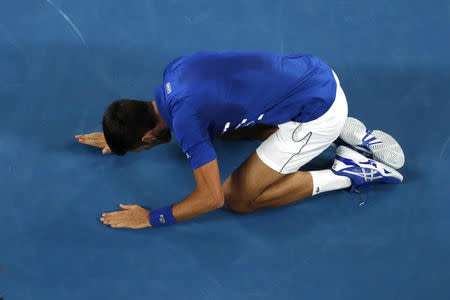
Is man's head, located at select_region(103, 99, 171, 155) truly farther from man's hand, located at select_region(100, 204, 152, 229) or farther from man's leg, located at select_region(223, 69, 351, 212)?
man's leg, located at select_region(223, 69, 351, 212)

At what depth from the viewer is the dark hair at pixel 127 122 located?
1.86 meters

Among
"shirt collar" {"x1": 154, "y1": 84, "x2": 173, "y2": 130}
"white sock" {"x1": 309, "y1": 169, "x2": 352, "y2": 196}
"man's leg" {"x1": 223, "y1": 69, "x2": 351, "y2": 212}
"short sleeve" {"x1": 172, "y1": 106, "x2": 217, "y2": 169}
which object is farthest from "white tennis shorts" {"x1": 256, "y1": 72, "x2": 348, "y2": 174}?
"shirt collar" {"x1": 154, "y1": 84, "x2": 173, "y2": 130}

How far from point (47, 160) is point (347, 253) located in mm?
1606

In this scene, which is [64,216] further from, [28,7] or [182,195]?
[28,7]

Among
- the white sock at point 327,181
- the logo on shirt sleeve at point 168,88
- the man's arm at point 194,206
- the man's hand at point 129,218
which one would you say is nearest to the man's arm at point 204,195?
the man's arm at point 194,206

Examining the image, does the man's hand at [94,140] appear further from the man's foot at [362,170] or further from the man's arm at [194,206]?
the man's foot at [362,170]

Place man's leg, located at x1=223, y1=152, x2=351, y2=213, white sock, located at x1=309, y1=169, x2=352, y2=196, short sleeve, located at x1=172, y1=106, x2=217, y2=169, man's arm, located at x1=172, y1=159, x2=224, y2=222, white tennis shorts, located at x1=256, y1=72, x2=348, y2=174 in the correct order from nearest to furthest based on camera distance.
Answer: short sleeve, located at x1=172, y1=106, x2=217, y2=169 < man's arm, located at x1=172, y1=159, x2=224, y2=222 < white tennis shorts, located at x1=256, y1=72, x2=348, y2=174 < man's leg, located at x1=223, y1=152, x2=351, y2=213 < white sock, located at x1=309, y1=169, x2=352, y2=196

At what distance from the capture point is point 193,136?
6.12ft

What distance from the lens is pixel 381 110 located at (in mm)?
2756

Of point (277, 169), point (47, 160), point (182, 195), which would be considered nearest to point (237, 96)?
point (277, 169)

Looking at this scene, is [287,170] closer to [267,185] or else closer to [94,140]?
[267,185]

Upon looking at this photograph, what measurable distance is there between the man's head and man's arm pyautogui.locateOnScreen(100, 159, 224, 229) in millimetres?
264

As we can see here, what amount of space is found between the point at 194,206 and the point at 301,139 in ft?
1.89

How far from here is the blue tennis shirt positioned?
6.10 ft
